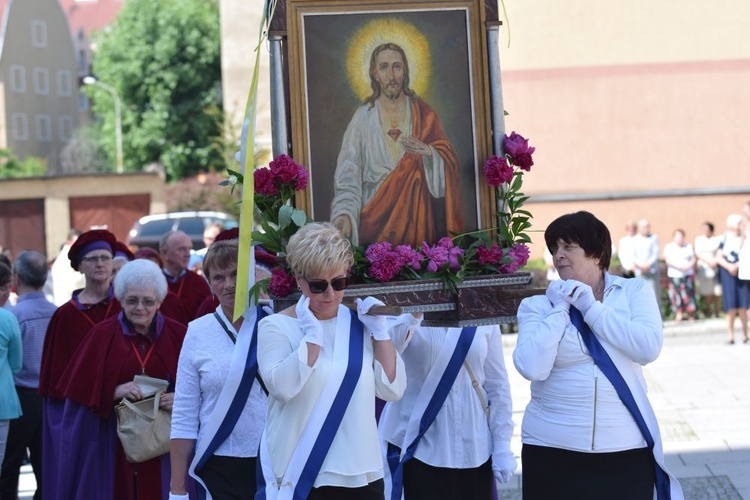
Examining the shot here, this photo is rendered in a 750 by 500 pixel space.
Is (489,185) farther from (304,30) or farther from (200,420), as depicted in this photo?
(200,420)

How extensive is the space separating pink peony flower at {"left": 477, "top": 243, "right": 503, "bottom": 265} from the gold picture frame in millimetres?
214

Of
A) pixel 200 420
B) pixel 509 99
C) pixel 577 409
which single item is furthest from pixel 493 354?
pixel 509 99

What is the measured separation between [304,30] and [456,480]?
2.21 meters

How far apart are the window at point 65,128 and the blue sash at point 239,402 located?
64.4m

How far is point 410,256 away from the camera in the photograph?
5.28 meters

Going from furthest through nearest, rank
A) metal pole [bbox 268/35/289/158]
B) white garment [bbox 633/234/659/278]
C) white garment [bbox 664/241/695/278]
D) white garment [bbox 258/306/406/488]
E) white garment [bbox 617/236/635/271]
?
white garment [bbox 617/236/635/271], white garment [bbox 633/234/659/278], white garment [bbox 664/241/695/278], metal pole [bbox 268/35/289/158], white garment [bbox 258/306/406/488]

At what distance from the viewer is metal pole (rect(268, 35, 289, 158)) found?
540 centimetres

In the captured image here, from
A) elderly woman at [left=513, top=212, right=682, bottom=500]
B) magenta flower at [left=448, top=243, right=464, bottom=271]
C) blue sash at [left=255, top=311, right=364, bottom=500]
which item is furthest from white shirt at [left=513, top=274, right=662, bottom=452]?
blue sash at [left=255, top=311, right=364, bottom=500]

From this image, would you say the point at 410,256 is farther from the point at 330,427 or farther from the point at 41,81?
the point at 41,81

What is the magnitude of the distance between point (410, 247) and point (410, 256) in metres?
0.09

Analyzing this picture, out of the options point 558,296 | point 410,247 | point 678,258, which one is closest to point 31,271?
point 410,247

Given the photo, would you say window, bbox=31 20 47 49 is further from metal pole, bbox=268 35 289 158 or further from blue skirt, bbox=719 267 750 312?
metal pole, bbox=268 35 289 158

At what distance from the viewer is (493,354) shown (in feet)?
18.9

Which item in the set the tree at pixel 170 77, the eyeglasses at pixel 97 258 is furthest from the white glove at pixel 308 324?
the tree at pixel 170 77
